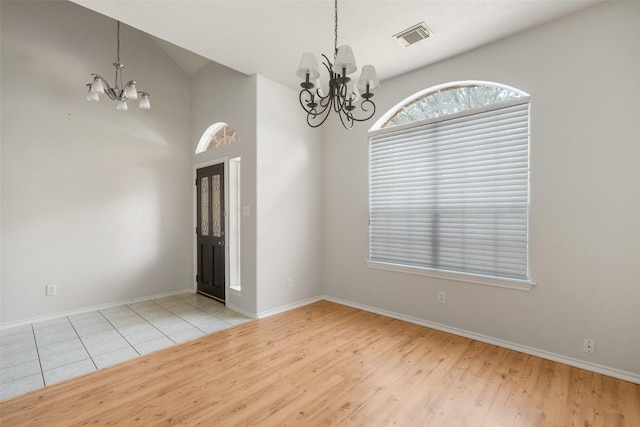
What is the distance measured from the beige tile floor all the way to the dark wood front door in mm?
373

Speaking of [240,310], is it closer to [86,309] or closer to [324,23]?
[86,309]

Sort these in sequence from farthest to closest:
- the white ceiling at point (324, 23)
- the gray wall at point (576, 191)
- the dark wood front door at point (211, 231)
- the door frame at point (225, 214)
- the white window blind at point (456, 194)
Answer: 1. the dark wood front door at point (211, 231)
2. the door frame at point (225, 214)
3. the white window blind at point (456, 194)
4. the white ceiling at point (324, 23)
5. the gray wall at point (576, 191)

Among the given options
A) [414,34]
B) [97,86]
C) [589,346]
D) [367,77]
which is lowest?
[589,346]

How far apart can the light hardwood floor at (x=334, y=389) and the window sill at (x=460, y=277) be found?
64 centimetres

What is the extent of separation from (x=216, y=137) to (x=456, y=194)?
3741 mm

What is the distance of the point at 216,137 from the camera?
4.75 meters

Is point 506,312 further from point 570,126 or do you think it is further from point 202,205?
point 202,205

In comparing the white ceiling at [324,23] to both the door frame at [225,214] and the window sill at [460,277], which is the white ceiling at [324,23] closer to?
the door frame at [225,214]

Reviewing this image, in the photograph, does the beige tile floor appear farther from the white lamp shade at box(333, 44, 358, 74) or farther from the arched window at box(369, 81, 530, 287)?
the white lamp shade at box(333, 44, 358, 74)

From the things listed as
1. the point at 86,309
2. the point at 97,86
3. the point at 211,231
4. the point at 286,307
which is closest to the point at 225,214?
the point at 211,231

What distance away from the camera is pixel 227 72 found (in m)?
4.21

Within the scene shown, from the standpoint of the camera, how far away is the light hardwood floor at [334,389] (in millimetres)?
1921

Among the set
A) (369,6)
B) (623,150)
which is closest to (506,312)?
(623,150)

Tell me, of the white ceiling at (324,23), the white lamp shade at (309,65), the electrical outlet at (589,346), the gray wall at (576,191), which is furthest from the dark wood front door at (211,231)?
the electrical outlet at (589,346)
